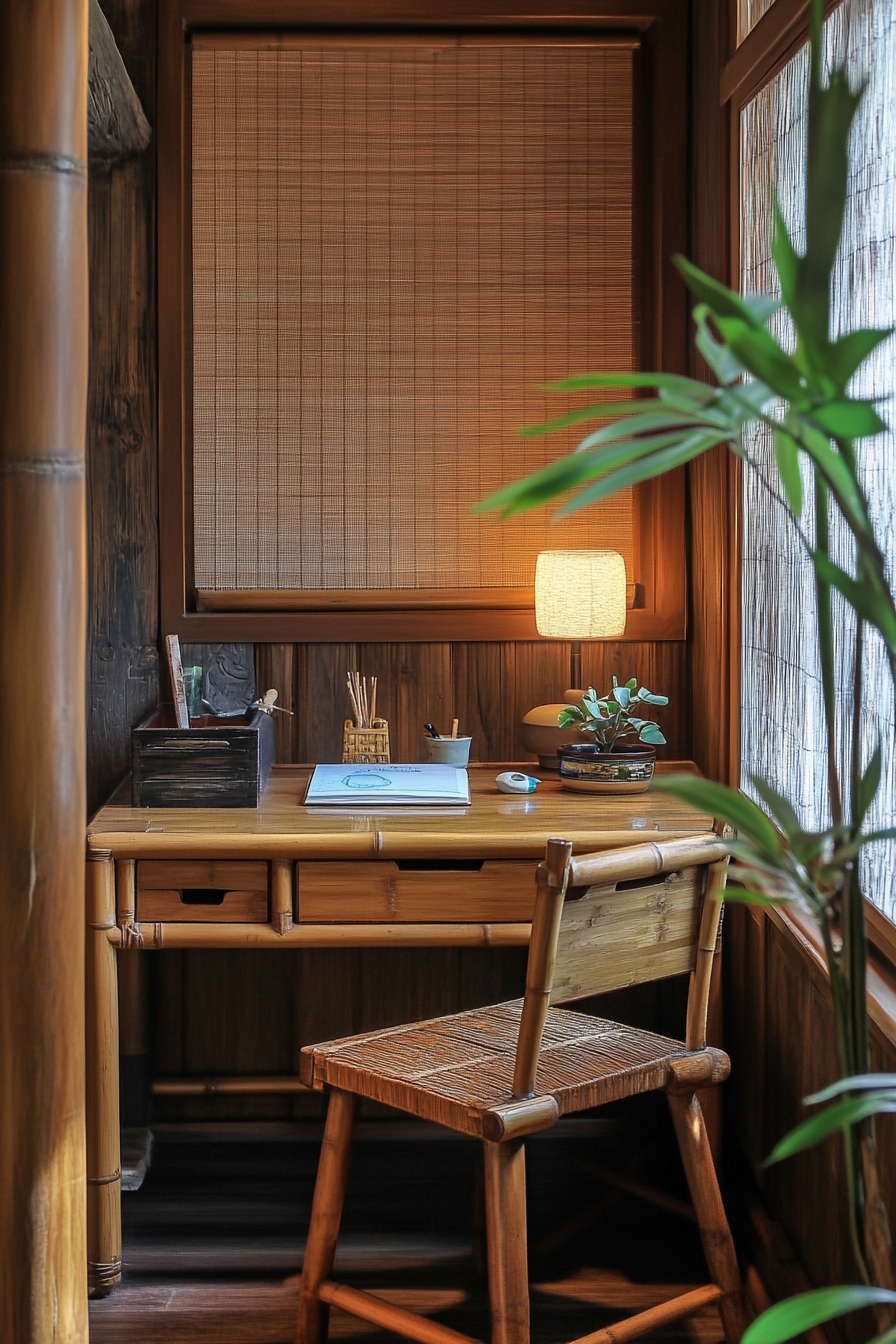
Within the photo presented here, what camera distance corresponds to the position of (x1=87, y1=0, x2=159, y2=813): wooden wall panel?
108 inches

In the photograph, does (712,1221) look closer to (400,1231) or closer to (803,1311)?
(400,1231)

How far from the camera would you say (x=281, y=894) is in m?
2.23

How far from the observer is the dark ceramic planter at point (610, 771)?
8.16 ft

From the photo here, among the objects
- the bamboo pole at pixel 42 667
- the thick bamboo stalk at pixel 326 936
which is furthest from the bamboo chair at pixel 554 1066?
the bamboo pole at pixel 42 667

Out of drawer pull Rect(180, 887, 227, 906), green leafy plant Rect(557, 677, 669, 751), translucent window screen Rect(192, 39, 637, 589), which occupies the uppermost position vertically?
translucent window screen Rect(192, 39, 637, 589)

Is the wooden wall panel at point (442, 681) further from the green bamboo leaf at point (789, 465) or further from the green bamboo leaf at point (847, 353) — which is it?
the green bamboo leaf at point (847, 353)

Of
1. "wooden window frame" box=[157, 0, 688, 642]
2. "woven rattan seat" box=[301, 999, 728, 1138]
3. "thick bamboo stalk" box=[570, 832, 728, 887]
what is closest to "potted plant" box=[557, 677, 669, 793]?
"wooden window frame" box=[157, 0, 688, 642]

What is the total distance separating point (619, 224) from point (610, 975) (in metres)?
1.69

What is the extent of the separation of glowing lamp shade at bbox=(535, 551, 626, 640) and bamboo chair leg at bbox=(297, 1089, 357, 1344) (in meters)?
1.00

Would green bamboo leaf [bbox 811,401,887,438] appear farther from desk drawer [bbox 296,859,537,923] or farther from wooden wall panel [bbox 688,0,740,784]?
wooden wall panel [bbox 688,0,740,784]

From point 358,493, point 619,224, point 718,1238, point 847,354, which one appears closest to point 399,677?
point 358,493

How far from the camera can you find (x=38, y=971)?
71.5 inches

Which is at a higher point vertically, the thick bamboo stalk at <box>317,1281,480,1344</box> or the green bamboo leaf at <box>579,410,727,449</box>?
the green bamboo leaf at <box>579,410,727,449</box>

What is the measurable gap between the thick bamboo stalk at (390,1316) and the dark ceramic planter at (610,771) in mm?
970
